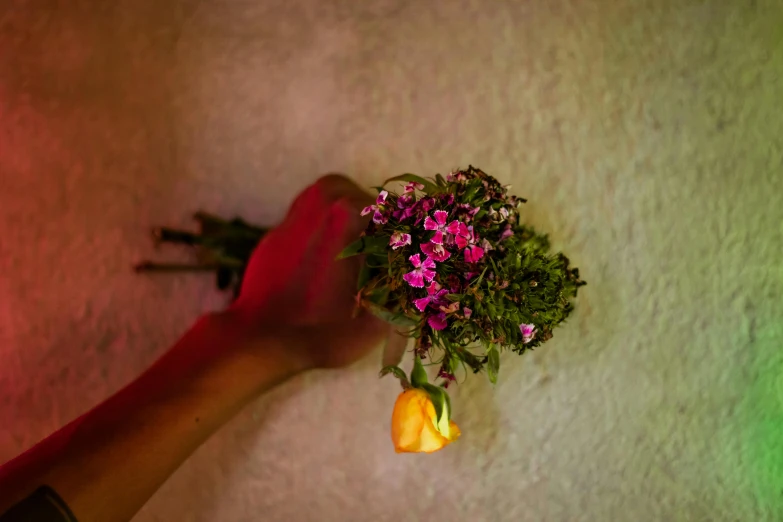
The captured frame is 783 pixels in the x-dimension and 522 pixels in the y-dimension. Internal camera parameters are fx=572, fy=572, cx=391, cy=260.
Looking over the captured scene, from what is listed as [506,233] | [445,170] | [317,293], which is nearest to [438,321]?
[506,233]

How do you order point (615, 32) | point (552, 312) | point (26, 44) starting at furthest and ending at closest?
point (615, 32), point (26, 44), point (552, 312)

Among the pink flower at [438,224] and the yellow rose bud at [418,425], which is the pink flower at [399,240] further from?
the yellow rose bud at [418,425]

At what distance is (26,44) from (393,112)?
2.03 ft

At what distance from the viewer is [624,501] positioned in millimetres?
1014

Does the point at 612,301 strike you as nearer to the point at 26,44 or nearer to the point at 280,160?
the point at 280,160

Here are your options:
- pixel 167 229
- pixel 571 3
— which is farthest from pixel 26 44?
pixel 571 3

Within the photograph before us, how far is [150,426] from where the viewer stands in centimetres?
59

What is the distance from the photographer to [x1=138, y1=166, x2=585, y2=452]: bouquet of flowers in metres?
0.54

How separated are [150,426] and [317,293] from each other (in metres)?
0.25

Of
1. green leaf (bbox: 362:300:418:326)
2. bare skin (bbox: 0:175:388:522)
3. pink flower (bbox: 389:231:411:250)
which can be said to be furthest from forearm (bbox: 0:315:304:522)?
pink flower (bbox: 389:231:411:250)

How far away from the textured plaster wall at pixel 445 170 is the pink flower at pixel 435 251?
506 mm

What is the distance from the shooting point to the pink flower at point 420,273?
1.75 ft

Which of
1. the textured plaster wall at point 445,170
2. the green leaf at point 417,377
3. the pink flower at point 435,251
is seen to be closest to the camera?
the pink flower at point 435,251

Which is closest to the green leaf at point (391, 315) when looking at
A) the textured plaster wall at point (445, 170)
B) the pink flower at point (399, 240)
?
the pink flower at point (399, 240)
